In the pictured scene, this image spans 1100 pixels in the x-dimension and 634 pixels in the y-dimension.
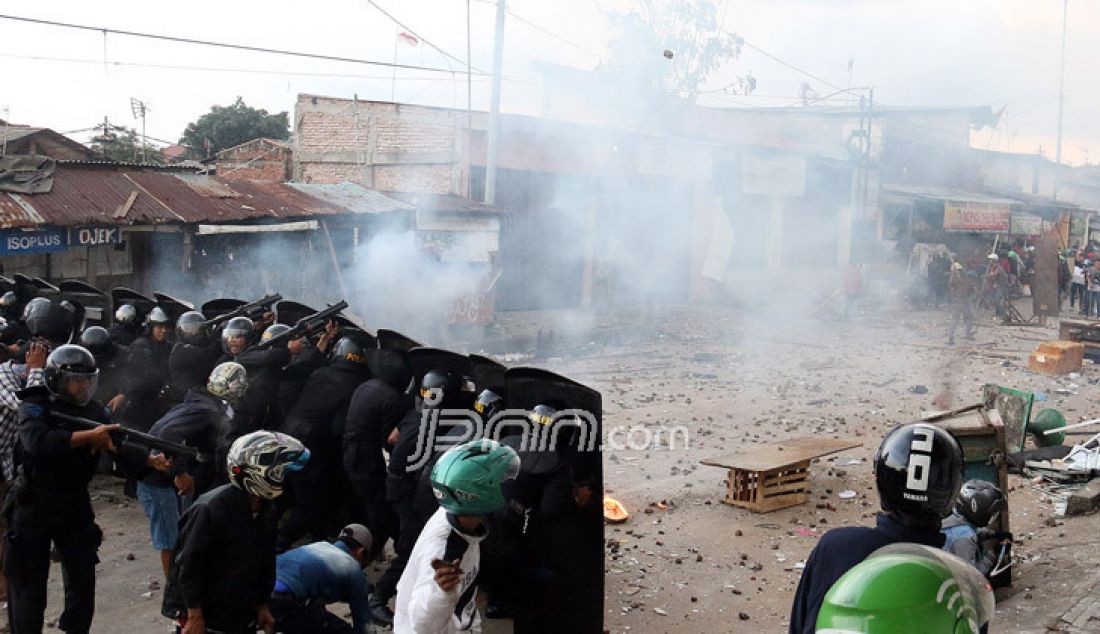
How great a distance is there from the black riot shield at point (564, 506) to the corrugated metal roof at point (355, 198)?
41.8 ft

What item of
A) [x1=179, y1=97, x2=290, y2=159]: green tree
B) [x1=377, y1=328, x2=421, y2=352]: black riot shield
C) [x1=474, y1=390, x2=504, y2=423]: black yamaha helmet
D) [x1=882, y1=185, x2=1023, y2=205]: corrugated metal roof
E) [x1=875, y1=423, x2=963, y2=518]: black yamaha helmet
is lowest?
[x1=474, y1=390, x2=504, y2=423]: black yamaha helmet

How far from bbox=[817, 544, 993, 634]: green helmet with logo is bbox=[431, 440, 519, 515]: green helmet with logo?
1.76m

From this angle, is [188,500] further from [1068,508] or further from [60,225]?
[60,225]

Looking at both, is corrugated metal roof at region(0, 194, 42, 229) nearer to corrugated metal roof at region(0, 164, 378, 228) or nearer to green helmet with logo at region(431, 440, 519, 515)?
corrugated metal roof at region(0, 164, 378, 228)

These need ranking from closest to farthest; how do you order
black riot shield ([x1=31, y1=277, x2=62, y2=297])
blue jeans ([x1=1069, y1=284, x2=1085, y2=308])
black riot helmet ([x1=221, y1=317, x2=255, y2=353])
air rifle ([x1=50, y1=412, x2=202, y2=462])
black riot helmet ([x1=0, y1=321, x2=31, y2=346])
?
air rifle ([x1=50, y1=412, x2=202, y2=462]) → black riot helmet ([x1=221, y1=317, x2=255, y2=353]) → black riot helmet ([x1=0, y1=321, x2=31, y2=346]) → black riot shield ([x1=31, y1=277, x2=62, y2=297]) → blue jeans ([x1=1069, y1=284, x2=1085, y2=308])

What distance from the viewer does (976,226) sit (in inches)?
1215

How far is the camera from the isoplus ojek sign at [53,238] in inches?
466

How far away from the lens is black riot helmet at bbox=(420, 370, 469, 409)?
5.55 m

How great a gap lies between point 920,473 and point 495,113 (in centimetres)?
1776

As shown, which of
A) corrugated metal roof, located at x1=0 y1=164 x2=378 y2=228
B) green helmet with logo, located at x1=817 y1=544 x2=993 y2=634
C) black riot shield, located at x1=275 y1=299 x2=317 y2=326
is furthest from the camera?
corrugated metal roof, located at x1=0 y1=164 x2=378 y2=228

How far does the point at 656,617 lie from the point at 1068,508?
4.00 m

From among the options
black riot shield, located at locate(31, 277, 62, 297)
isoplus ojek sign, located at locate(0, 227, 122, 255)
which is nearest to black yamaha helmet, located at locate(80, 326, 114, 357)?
black riot shield, located at locate(31, 277, 62, 297)

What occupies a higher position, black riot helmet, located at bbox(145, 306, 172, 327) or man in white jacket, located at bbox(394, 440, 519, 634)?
black riot helmet, located at bbox(145, 306, 172, 327)

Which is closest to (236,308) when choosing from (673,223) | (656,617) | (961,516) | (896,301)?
(656,617)
